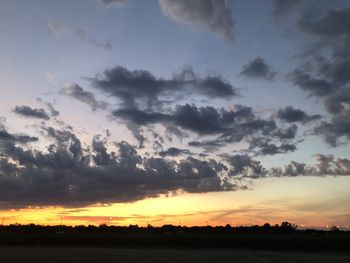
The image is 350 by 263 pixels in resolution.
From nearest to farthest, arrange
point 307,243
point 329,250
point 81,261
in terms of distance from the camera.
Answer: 1. point 81,261
2. point 329,250
3. point 307,243

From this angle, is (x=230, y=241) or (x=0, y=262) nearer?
(x=0, y=262)

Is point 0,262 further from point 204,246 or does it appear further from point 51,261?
point 204,246

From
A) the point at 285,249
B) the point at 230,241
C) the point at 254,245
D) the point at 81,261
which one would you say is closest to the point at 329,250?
the point at 285,249

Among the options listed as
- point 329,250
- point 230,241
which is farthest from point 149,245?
point 329,250

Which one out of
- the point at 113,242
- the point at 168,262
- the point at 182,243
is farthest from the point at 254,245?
the point at 168,262

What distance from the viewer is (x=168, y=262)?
7681cm

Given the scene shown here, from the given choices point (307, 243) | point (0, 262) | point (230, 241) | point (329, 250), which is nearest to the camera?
point (0, 262)

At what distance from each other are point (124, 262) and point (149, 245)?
58.9 metres

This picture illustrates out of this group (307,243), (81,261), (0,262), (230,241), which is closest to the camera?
(0,262)

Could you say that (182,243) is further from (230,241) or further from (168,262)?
(168,262)

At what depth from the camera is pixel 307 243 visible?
127m

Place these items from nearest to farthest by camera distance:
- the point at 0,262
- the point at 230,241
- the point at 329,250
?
the point at 0,262, the point at 329,250, the point at 230,241

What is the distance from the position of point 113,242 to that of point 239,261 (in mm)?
68287

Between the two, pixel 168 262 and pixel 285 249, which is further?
pixel 285 249
